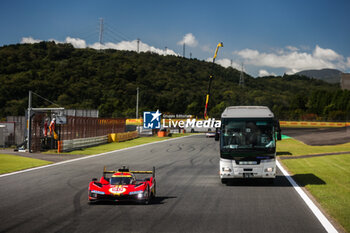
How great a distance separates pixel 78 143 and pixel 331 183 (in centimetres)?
2753

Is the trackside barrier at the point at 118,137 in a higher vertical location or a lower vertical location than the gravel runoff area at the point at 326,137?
lower

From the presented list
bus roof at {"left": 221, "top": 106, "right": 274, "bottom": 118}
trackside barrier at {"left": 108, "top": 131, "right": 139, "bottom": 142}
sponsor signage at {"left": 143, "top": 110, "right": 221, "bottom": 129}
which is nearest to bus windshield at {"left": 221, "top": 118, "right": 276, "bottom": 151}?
bus roof at {"left": 221, "top": 106, "right": 274, "bottom": 118}

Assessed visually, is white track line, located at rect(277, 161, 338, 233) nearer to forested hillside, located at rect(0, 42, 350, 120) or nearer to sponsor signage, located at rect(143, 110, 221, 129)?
sponsor signage, located at rect(143, 110, 221, 129)

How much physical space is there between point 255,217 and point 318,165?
1607 centimetres

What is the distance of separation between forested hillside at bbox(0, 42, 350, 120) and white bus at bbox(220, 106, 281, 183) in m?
80.6

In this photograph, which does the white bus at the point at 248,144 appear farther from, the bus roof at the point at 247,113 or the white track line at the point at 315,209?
the white track line at the point at 315,209

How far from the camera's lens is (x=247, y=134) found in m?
16.7

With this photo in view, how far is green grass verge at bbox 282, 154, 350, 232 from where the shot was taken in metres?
11.4

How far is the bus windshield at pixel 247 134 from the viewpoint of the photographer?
16.4 m

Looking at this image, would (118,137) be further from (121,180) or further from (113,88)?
(113,88)

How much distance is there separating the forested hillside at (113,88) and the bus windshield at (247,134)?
8067 cm

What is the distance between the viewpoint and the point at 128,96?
133750 millimetres

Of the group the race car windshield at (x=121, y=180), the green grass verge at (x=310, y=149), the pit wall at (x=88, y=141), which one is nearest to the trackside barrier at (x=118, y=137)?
the pit wall at (x=88, y=141)

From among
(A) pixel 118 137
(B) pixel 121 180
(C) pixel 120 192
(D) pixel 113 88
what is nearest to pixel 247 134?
(B) pixel 121 180
